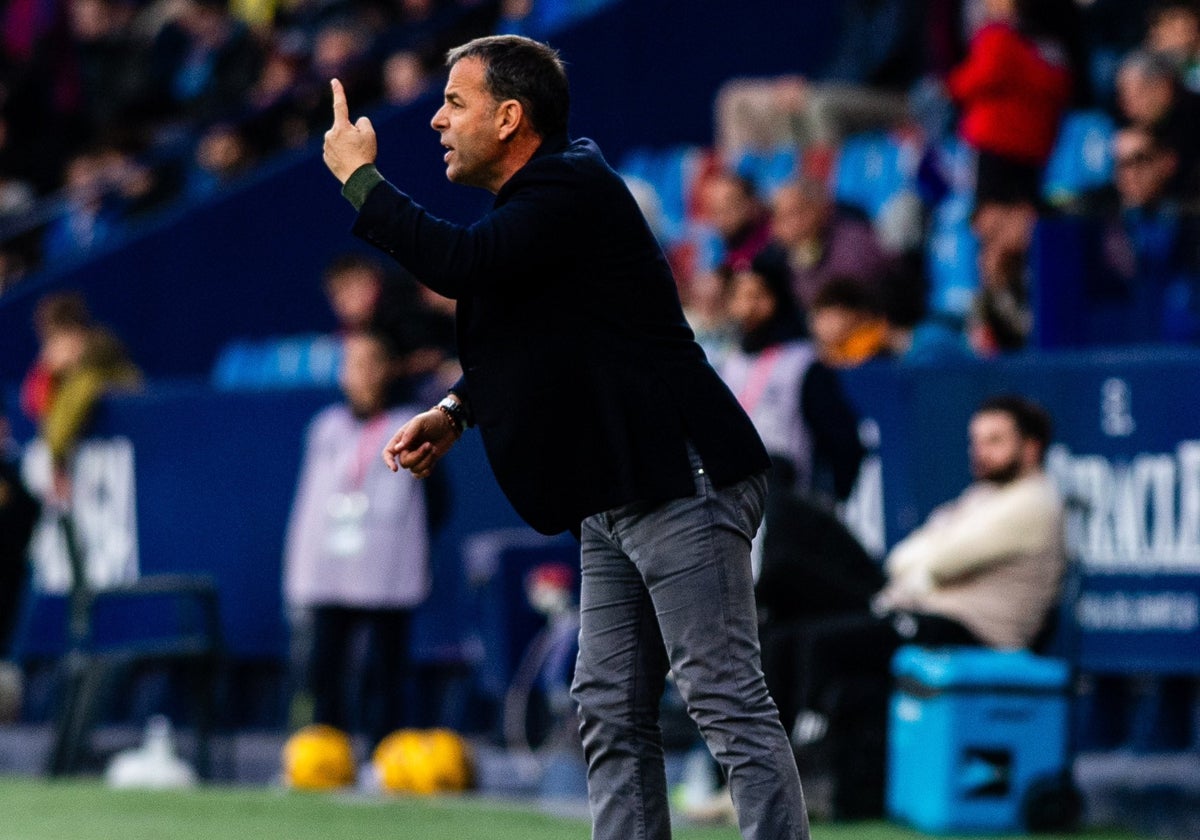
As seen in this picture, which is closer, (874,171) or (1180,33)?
(1180,33)

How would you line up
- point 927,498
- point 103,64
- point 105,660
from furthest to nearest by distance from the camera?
point 103,64 < point 105,660 < point 927,498

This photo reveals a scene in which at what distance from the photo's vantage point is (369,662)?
11273 mm

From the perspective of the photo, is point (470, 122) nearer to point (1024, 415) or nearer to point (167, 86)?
point (1024, 415)

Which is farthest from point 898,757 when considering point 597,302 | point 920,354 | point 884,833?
point 597,302

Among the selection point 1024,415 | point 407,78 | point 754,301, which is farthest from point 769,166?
point 1024,415

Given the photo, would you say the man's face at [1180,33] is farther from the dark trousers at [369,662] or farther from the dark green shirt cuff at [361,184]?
the dark green shirt cuff at [361,184]

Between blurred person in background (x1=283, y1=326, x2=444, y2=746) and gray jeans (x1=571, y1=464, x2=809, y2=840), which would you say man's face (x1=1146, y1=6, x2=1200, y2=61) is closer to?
blurred person in background (x1=283, y1=326, x2=444, y2=746)

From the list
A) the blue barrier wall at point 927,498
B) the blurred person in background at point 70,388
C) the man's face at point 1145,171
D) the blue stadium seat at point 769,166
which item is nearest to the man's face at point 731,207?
the blue barrier wall at point 927,498

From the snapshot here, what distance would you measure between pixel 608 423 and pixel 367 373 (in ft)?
19.2

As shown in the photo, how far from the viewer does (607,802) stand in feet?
17.8

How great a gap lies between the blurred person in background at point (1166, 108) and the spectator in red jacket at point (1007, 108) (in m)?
0.58

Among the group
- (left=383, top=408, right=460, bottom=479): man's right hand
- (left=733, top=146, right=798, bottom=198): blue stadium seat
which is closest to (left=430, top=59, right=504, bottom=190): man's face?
(left=383, top=408, right=460, bottom=479): man's right hand

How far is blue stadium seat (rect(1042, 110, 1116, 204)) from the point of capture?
13047 mm

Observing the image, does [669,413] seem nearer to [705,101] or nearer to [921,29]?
[921,29]
